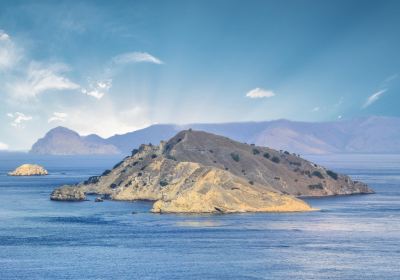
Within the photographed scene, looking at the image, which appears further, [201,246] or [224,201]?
[224,201]

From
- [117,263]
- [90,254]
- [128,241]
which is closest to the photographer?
[117,263]

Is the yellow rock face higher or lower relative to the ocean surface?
higher

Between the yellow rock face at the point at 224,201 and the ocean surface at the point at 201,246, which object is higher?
the yellow rock face at the point at 224,201

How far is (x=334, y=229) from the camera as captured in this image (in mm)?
158750

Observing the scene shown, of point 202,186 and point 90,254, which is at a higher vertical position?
point 202,186

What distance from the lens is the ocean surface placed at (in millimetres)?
111562

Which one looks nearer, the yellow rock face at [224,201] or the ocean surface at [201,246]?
the ocean surface at [201,246]

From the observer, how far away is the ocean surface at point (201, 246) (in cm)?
11156

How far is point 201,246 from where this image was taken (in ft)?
443

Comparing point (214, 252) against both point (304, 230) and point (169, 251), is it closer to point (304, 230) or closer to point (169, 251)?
point (169, 251)

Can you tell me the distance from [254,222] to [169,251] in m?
44.4

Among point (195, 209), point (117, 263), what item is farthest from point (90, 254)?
point (195, 209)

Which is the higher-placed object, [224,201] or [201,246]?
[224,201]

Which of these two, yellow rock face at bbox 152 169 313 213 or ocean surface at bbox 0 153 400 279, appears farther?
yellow rock face at bbox 152 169 313 213
